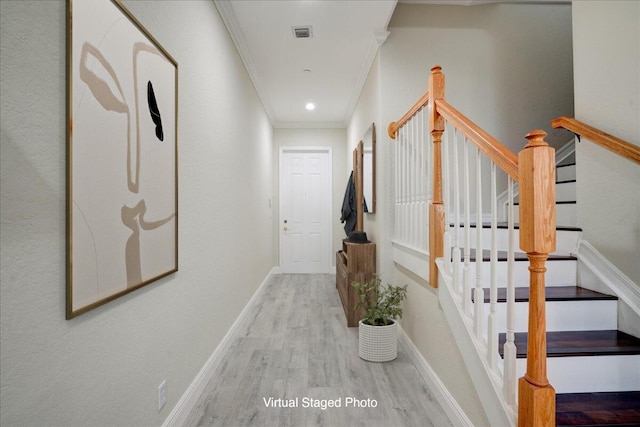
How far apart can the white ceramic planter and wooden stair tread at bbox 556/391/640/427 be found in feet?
3.96

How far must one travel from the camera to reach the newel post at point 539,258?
1.04 metres

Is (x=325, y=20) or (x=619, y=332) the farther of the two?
(x=325, y=20)

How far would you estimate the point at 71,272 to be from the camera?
3.09 ft

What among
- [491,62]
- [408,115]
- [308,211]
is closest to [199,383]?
[408,115]

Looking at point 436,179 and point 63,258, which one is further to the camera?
point 436,179

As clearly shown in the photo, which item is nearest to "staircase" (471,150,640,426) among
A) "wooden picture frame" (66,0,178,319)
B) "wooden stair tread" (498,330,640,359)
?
"wooden stair tread" (498,330,640,359)

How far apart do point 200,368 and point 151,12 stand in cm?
191

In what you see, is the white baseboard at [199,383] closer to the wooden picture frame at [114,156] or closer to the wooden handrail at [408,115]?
the wooden picture frame at [114,156]

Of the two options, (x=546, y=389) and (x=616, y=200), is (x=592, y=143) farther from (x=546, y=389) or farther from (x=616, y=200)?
(x=546, y=389)

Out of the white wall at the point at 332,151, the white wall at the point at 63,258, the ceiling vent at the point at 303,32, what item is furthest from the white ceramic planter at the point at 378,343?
the white wall at the point at 332,151

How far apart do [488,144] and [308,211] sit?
4.66 metres

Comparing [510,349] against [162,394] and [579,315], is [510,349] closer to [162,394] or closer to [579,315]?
[579,315]

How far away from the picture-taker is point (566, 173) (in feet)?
8.84

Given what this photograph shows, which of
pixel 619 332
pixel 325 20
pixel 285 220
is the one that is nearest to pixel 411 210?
pixel 619 332
